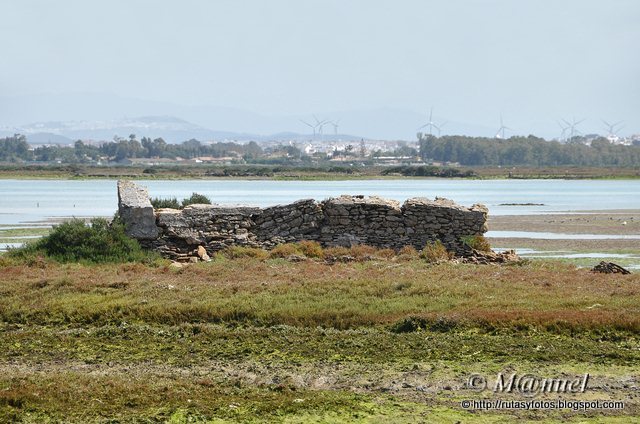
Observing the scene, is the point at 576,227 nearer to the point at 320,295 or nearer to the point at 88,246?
the point at 88,246

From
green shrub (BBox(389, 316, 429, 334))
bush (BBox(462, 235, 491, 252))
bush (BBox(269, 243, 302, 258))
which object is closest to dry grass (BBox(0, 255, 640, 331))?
green shrub (BBox(389, 316, 429, 334))

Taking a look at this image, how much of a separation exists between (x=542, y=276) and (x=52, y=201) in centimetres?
5404

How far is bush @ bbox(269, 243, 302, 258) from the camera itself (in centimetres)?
2341

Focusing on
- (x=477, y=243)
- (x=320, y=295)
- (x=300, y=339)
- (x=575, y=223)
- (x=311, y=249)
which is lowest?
(x=575, y=223)

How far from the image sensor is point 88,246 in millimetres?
23391

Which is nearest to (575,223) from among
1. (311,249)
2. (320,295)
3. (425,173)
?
(311,249)

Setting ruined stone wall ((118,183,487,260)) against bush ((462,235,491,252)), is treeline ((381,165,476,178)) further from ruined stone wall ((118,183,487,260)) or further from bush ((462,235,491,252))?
bush ((462,235,491,252))

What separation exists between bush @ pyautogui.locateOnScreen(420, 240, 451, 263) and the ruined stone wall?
32.0 inches

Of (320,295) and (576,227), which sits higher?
(320,295)

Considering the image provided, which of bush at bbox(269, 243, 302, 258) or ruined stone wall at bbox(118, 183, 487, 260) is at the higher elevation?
ruined stone wall at bbox(118, 183, 487, 260)

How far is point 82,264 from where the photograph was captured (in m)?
22.7

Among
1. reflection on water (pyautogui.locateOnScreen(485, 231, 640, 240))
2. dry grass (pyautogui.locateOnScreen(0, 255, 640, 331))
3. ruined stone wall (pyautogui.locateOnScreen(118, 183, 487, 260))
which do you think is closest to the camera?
dry grass (pyautogui.locateOnScreen(0, 255, 640, 331))

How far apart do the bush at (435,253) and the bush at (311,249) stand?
2450mm

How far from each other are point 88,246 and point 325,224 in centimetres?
594
